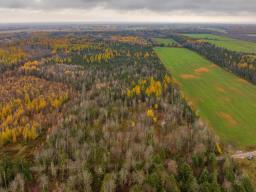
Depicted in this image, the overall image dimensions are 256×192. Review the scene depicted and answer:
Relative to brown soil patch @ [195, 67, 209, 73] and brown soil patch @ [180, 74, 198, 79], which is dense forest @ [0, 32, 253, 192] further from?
Answer: brown soil patch @ [195, 67, 209, 73]

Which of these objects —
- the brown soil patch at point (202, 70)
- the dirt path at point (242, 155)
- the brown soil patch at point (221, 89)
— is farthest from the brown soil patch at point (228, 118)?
the brown soil patch at point (202, 70)

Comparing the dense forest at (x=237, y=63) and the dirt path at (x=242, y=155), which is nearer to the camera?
the dirt path at (x=242, y=155)

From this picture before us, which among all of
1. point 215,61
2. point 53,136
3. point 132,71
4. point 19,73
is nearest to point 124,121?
point 53,136

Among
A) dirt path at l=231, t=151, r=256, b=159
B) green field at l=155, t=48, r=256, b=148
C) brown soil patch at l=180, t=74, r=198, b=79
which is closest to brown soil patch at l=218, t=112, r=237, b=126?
green field at l=155, t=48, r=256, b=148

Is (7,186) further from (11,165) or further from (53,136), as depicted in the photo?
(53,136)

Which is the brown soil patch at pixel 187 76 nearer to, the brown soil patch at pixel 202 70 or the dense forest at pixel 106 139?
the brown soil patch at pixel 202 70

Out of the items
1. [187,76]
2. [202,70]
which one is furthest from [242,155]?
[202,70]
